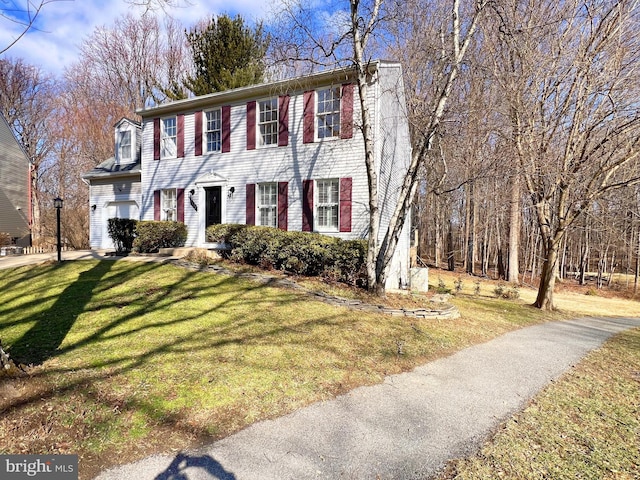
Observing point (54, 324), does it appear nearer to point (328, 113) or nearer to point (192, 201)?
point (192, 201)

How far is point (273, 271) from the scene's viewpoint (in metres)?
8.94

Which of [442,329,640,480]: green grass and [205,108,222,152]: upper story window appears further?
[205,108,222,152]: upper story window

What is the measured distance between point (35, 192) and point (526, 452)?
29.6 metres

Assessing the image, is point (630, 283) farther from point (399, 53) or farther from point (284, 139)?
point (284, 139)

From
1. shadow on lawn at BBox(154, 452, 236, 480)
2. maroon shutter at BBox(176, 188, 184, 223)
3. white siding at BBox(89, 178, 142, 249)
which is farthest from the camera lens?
white siding at BBox(89, 178, 142, 249)

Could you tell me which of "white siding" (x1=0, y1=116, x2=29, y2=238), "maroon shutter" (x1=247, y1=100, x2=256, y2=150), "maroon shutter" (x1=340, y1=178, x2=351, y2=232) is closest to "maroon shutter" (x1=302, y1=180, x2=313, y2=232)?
"maroon shutter" (x1=340, y1=178, x2=351, y2=232)

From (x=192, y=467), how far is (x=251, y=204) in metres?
9.60

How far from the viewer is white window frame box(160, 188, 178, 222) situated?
13.1m

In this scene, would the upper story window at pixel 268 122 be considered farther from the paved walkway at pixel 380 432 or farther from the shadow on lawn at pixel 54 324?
the paved walkway at pixel 380 432

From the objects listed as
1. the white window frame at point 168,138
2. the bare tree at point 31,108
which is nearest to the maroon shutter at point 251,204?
the white window frame at point 168,138

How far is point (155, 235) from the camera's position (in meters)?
11.6

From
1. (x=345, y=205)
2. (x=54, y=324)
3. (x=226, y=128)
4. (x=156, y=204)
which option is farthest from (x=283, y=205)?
(x=54, y=324)

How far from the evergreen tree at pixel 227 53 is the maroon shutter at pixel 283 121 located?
7539 millimetres

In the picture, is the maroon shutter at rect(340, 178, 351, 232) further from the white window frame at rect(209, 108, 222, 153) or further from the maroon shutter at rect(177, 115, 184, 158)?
the maroon shutter at rect(177, 115, 184, 158)
